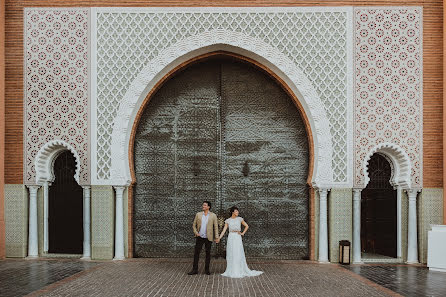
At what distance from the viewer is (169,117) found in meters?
9.32

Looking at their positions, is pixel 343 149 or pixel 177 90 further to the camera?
pixel 177 90

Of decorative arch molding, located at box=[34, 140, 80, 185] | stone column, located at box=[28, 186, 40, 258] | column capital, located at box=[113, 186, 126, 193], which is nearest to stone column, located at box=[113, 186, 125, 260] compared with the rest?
column capital, located at box=[113, 186, 126, 193]

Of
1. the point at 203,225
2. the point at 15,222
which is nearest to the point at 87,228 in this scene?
the point at 15,222

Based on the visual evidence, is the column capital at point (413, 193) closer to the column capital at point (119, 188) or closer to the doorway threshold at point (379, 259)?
the doorway threshold at point (379, 259)

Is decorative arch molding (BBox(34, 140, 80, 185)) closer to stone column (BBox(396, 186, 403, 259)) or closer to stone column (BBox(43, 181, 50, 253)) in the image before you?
stone column (BBox(43, 181, 50, 253))

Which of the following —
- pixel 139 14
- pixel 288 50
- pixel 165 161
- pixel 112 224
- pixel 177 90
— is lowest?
pixel 112 224

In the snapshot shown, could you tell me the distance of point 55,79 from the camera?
29.3ft

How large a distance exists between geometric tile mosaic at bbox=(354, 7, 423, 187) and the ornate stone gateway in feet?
4.14

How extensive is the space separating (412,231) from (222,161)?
3644 mm

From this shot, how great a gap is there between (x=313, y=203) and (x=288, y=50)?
2806 mm

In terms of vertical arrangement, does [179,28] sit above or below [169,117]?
above

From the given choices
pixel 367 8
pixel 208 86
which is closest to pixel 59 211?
pixel 208 86

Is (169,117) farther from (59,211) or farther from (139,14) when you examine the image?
(59,211)

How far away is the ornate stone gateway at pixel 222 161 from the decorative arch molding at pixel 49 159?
3.78 feet
